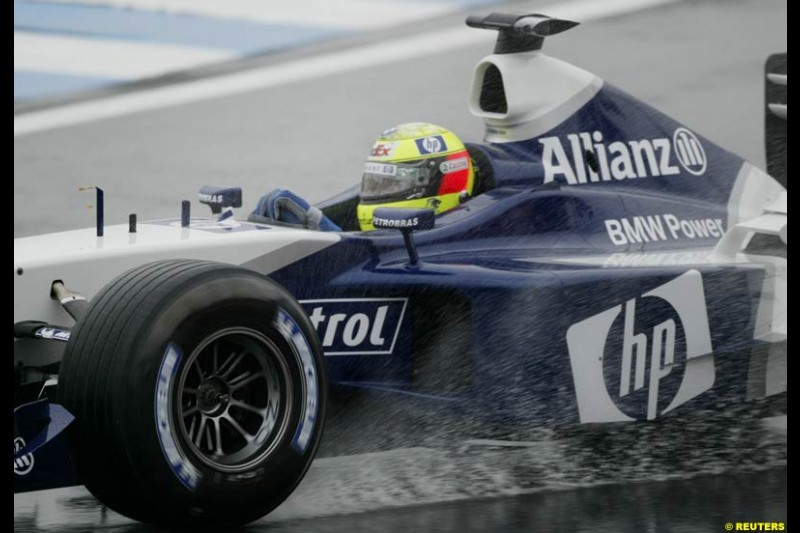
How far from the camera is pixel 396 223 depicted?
5.14 metres

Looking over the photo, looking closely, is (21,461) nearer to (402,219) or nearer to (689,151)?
(402,219)

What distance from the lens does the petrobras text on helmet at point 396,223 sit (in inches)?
202

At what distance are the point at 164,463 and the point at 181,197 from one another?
5.10 meters

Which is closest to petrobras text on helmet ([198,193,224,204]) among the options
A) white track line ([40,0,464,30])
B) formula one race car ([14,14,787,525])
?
formula one race car ([14,14,787,525])

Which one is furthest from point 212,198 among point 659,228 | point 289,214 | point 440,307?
point 659,228

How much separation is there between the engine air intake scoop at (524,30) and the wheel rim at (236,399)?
2438 mm

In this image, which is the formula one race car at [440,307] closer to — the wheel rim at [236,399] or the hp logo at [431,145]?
the wheel rim at [236,399]

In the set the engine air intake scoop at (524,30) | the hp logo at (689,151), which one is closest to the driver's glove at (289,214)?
the engine air intake scoop at (524,30)

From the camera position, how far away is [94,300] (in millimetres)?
4332

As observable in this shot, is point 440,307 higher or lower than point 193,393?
higher

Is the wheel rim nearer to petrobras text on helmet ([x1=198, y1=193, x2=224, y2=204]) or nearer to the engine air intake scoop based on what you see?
petrobras text on helmet ([x1=198, y1=193, x2=224, y2=204])

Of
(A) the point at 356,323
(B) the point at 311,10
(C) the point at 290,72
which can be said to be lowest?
(A) the point at 356,323

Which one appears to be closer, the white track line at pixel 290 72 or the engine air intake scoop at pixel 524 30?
the engine air intake scoop at pixel 524 30

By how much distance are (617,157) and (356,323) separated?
5.88ft
